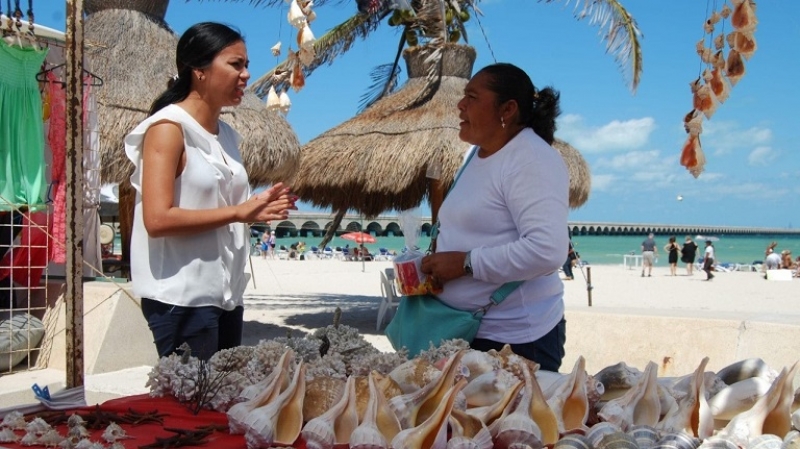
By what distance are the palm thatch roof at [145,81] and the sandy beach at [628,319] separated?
5.75 feet

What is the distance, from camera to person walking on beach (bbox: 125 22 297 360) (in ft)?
5.63

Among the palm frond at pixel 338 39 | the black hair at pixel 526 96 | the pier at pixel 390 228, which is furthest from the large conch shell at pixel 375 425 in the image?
the pier at pixel 390 228

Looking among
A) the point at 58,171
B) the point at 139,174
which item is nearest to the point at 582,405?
the point at 139,174

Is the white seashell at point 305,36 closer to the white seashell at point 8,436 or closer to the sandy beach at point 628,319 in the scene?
the sandy beach at point 628,319

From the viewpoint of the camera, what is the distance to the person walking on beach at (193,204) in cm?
172

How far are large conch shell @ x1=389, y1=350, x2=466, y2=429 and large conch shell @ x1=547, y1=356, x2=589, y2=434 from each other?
17 cm

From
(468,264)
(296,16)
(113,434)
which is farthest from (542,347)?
(296,16)

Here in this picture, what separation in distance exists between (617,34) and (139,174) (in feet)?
21.0

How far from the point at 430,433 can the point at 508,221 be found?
87cm

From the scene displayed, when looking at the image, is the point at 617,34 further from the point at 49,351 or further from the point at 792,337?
the point at 49,351

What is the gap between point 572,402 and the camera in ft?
4.07

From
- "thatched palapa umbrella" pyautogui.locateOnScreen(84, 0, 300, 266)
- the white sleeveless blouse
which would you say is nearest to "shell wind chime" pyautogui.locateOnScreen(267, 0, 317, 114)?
"thatched palapa umbrella" pyautogui.locateOnScreen(84, 0, 300, 266)

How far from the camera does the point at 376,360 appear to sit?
147 cm

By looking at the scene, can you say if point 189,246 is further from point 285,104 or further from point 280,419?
point 285,104
